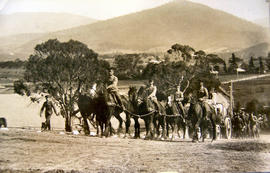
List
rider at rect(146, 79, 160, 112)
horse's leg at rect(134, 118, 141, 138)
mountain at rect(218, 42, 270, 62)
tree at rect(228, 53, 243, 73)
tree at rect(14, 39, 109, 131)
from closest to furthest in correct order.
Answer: tree at rect(14, 39, 109, 131) < rider at rect(146, 79, 160, 112) < horse's leg at rect(134, 118, 141, 138) < tree at rect(228, 53, 243, 73) < mountain at rect(218, 42, 270, 62)

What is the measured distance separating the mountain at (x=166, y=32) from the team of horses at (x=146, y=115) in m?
0.77

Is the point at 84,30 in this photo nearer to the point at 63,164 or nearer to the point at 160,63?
the point at 160,63

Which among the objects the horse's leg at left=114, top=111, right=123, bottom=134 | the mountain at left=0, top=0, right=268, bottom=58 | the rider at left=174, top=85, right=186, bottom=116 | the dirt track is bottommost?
the dirt track

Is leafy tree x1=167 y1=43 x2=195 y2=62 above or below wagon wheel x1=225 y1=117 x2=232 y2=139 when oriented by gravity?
above

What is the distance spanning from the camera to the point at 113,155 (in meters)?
6.27

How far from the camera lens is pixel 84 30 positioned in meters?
6.68

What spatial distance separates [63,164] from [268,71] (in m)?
4.17

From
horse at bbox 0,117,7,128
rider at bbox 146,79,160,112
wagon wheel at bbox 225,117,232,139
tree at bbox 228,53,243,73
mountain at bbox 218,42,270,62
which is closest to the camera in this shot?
horse at bbox 0,117,7,128

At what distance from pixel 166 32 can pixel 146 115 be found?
1.44 meters

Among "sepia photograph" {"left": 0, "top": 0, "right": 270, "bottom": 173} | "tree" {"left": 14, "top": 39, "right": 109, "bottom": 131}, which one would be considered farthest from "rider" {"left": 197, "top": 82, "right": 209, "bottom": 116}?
"tree" {"left": 14, "top": 39, "right": 109, "bottom": 131}

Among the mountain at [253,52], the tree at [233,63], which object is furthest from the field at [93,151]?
the mountain at [253,52]

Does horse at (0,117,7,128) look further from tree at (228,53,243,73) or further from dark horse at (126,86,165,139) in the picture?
tree at (228,53,243,73)

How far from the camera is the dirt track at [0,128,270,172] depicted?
19.7 ft

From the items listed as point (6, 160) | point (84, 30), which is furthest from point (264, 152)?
→ point (6, 160)
